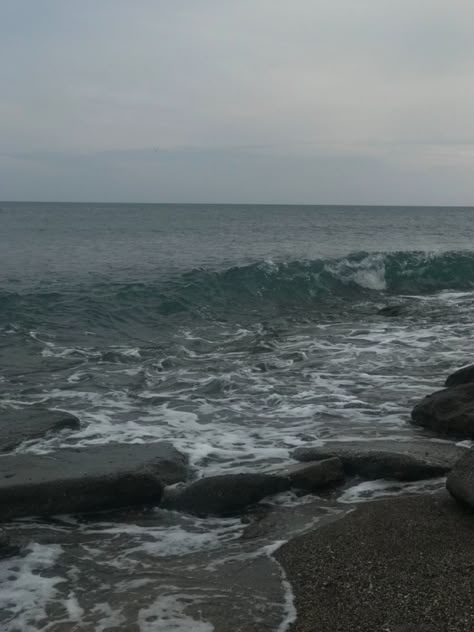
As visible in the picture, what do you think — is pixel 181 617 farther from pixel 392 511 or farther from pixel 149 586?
pixel 392 511

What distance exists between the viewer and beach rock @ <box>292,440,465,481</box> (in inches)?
247

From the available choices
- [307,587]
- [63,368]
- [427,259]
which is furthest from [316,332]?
[427,259]

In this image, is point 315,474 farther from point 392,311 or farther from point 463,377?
point 392,311

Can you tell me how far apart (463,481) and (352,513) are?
92cm

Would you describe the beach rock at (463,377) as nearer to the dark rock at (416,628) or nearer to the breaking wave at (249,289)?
the dark rock at (416,628)

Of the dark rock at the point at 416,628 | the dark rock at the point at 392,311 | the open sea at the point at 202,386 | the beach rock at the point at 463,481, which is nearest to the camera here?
the dark rock at the point at 416,628

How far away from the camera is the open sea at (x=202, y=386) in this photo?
447cm

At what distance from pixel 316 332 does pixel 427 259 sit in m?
15.6

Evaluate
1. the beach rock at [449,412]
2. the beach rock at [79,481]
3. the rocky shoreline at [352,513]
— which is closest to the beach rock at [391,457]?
the rocky shoreline at [352,513]

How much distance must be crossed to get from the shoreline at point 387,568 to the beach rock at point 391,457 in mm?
654

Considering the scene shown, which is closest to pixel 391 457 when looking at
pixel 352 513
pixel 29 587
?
pixel 352 513

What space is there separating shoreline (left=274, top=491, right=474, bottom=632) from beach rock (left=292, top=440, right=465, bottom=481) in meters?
0.65

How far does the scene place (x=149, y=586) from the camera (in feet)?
14.9

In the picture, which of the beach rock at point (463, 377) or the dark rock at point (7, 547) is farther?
the beach rock at point (463, 377)
